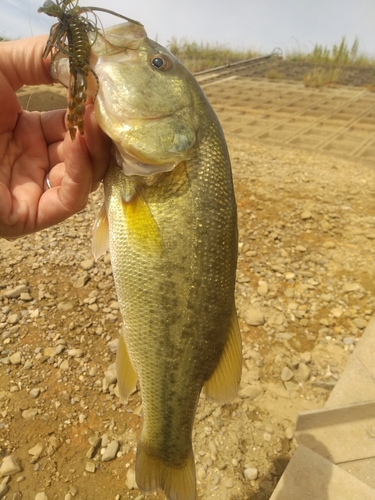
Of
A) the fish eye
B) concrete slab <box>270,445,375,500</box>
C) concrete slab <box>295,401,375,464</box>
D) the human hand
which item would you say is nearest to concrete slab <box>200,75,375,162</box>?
concrete slab <box>295,401,375,464</box>

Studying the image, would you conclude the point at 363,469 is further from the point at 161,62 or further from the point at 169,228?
the point at 161,62

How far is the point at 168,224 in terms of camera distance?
5.11ft

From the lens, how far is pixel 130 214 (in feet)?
5.28

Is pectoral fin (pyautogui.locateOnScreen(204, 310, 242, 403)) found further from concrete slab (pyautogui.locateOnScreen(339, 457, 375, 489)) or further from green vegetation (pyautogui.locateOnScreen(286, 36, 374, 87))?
green vegetation (pyautogui.locateOnScreen(286, 36, 374, 87))

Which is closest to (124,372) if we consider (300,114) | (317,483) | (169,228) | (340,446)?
(169,228)

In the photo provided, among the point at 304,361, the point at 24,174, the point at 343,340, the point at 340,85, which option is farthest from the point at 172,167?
the point at 340,85

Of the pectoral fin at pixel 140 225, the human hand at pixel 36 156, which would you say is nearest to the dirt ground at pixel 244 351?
the human hand at pixel 36 156

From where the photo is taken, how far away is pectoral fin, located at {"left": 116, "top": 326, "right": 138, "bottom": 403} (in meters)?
1.83

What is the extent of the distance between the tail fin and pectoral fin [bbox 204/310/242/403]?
0.37m

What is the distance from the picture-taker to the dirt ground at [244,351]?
276 cm

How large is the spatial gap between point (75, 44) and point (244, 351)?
2.92 metres

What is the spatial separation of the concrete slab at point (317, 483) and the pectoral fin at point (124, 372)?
1.26 metres

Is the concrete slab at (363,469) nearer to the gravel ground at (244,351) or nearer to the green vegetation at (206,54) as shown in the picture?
the gravel ground at (244,351)

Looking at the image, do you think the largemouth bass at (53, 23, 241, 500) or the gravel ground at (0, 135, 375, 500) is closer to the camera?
the largemouth bass at (53, 23, 241, 500)
